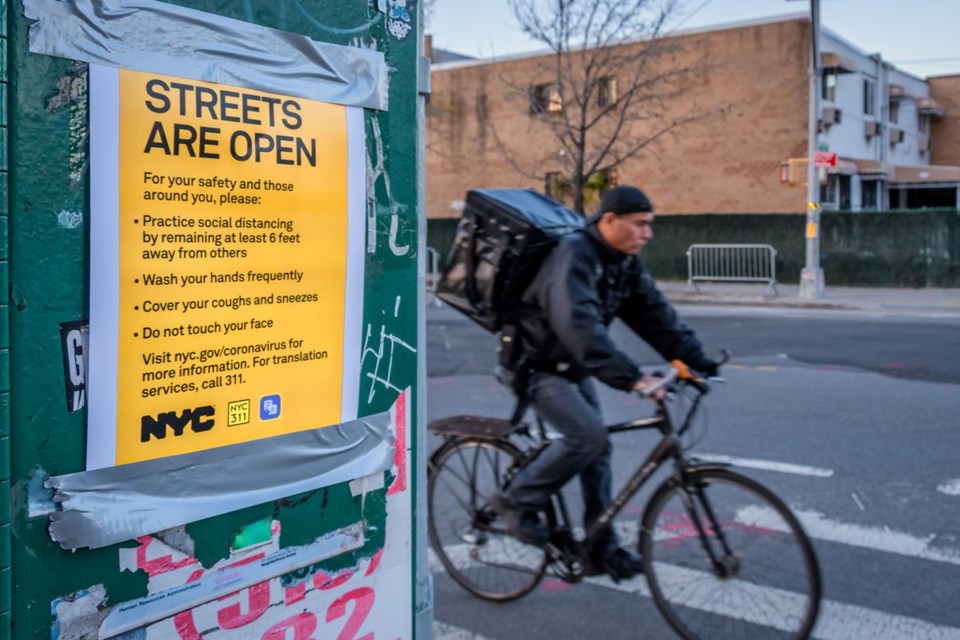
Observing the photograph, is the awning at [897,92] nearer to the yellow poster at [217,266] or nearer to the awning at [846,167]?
the awning at [846,167]

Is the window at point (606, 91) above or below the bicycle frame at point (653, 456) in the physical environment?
above

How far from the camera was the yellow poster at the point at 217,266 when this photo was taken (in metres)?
2.02

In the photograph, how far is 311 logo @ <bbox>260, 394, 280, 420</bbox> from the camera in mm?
2336

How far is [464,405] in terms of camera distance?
30.7 ft

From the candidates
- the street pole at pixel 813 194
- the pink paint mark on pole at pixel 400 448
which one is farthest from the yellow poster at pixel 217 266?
the street pole at pixel 813 194

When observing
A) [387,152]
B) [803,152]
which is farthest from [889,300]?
[387,152]

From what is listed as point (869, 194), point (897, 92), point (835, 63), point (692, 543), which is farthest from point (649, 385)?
point (897, 92)

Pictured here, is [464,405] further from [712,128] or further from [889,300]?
[712,128]

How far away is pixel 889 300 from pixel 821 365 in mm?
11514

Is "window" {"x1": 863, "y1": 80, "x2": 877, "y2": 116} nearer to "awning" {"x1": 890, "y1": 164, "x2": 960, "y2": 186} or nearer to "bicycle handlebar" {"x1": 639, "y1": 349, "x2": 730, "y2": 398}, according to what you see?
"awning" {"x1": 890, "y1": 164, "x2": 960, "y2": 186}

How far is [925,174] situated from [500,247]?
109ft

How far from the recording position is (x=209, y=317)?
7.14ft

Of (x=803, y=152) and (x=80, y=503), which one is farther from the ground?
(x=803, y=152)

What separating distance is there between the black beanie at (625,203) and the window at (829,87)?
96.6 feet
